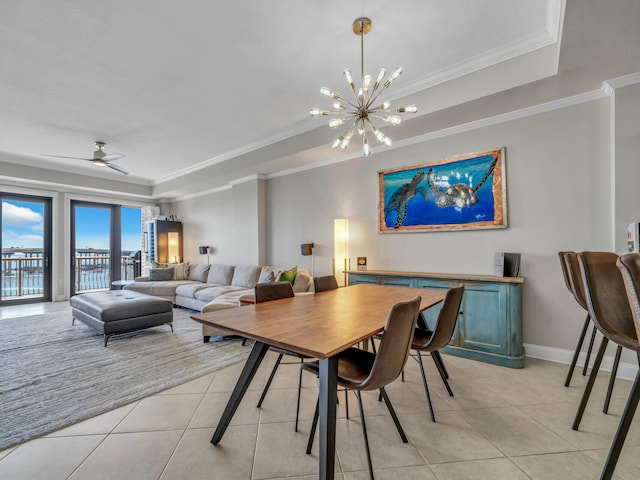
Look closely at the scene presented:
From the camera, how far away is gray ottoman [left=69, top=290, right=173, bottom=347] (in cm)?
354

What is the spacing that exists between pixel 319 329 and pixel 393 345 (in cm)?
35

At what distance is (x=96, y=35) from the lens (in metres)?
2.38

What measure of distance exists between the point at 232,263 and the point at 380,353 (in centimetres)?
551

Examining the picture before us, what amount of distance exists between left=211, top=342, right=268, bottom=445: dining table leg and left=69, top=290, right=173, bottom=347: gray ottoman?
101 inches

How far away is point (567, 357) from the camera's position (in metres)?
2.85

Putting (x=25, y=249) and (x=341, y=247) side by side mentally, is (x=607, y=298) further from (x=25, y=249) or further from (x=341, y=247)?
(x=25, y=249)

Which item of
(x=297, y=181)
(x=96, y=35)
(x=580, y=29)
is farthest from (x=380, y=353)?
(x=297, y=181)

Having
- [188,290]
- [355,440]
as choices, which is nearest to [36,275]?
[188,290]

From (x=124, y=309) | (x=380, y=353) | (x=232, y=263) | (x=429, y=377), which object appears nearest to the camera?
(x=380, y=353)

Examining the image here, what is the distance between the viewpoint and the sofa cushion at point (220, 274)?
5.93 meters

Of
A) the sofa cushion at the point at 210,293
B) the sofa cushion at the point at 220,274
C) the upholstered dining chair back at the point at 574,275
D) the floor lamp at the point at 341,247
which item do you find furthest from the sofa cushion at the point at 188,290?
the upholstered dining chair back at the point at 574,275

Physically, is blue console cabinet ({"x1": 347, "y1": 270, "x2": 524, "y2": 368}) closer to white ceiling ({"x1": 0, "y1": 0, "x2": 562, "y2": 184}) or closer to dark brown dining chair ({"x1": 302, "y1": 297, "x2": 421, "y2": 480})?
dark brown dining chair ({"x1": 302, "y1": 297, "x2": 421, "y2": 480})

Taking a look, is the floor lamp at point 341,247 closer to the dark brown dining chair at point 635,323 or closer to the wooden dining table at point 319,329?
the wooden dining table at point 319,329

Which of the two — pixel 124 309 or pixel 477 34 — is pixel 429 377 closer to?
pixel 477 34
